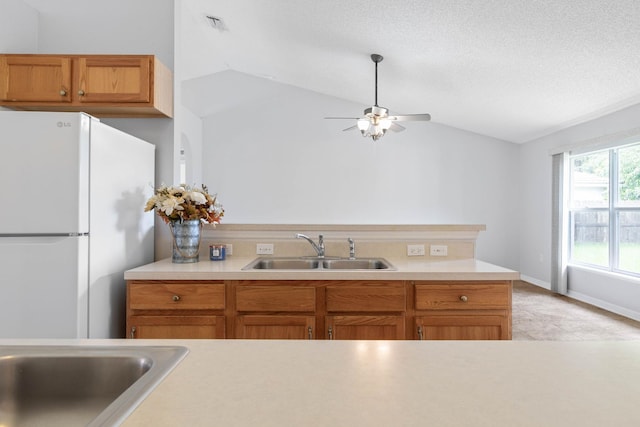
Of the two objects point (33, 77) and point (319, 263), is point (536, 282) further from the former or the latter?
point (33, 77)

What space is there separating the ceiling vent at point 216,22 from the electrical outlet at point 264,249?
3246 mm

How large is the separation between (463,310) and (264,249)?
130cm

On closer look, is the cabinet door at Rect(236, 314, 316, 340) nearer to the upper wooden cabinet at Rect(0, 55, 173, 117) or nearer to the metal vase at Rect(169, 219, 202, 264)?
the metal vase at Rect(169, 219, 202, 264)

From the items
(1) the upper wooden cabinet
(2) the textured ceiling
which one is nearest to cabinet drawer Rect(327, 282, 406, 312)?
(1) the upper wooden cabinet

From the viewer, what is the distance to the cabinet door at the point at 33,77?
7.25 ft

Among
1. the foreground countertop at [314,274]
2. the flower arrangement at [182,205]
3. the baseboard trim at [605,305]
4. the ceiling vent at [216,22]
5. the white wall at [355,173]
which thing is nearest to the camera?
the foreground countertop at [314,274]

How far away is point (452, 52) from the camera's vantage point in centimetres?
393

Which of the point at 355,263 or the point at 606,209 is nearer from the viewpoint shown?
the point at 355,263

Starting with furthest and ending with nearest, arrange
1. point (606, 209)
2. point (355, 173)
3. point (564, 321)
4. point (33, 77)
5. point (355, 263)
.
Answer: point (355, 173) < point (606, 209) < point (564, 321) < point (355, 263) < point (33, 77)

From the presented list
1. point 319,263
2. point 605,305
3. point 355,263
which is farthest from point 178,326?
point 605,305

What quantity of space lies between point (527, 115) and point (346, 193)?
291 centimetres

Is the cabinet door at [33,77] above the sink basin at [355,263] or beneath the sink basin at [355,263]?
above

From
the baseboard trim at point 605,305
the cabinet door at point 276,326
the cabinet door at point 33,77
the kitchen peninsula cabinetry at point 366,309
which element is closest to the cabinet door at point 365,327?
the kitchen peninsula cabinetry at point 366,309

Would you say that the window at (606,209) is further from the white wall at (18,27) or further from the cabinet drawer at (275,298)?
the white wall at (18,27)
